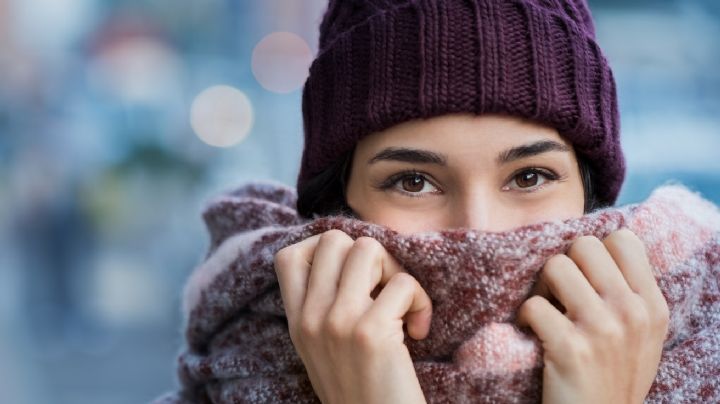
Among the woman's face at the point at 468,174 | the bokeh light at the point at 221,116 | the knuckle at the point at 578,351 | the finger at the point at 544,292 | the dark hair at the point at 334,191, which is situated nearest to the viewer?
the knuckle at the point at 578,351

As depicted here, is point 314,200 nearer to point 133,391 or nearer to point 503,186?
point 503,186

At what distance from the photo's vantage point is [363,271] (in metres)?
1.25

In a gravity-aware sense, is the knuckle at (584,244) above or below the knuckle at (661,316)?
above

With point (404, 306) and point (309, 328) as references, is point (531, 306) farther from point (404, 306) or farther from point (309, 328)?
point (309, 328)

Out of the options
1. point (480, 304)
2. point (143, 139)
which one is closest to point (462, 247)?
point (480, 304)

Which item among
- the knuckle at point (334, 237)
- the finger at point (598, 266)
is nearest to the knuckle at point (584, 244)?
the finger at point (598, 266)

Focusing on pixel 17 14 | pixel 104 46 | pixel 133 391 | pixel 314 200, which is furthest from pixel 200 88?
pixel 314 200

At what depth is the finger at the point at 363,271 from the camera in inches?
48.5

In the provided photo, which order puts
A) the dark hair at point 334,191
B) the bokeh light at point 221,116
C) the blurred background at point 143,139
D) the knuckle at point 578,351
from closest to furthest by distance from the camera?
the knuckle at point 578,351 → the dark hair at point 334,191 → the blurred background at point 143,139 → the bokeh light at point 221,116

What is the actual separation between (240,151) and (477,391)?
1092 cm

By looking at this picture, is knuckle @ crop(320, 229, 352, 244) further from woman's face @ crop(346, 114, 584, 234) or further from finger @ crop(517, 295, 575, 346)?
finger @ crop(517, 295, 575, 346)

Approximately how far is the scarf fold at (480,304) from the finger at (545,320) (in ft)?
0.08

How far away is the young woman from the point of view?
1196 mm

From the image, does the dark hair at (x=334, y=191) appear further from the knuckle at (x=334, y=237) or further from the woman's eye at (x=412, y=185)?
the knuckle at (x=334, y=237)
